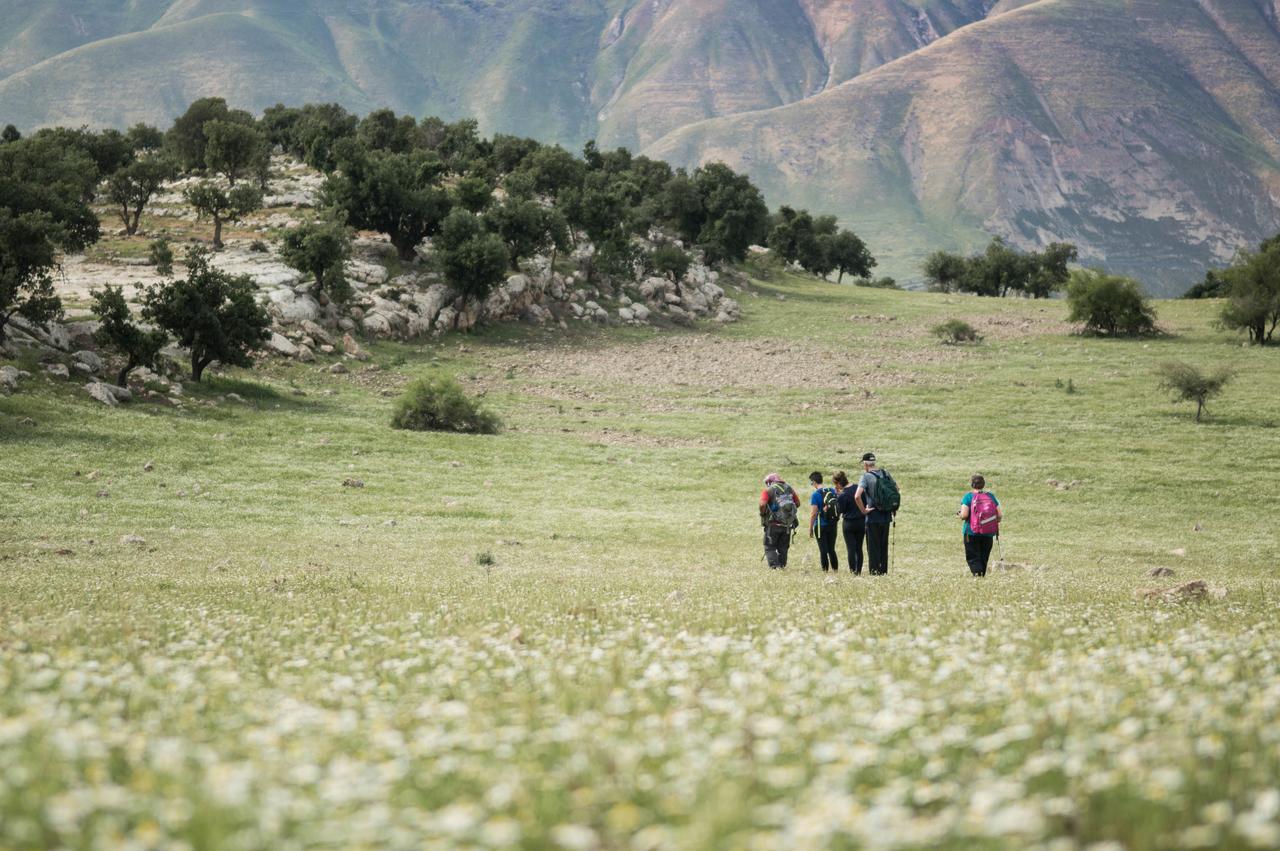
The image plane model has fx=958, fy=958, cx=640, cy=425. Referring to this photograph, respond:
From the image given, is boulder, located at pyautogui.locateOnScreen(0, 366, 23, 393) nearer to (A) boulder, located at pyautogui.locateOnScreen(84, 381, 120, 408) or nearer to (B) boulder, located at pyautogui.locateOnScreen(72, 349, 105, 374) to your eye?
(A) boulder, located at pyautogui.locateOnScreen(84, 381, 120, 408)

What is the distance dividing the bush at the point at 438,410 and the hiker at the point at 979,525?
95.0ft

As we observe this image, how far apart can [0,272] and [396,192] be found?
116 ft

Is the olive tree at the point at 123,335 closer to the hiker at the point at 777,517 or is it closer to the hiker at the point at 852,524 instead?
the hiker at the point at 777,517

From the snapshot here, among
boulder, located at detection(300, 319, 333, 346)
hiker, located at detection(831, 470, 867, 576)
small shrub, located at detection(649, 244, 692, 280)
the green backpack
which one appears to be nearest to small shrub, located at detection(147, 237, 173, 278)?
boulder, located at detection(300, 319, 333, 346)

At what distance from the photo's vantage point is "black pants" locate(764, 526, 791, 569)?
24094 millimetres

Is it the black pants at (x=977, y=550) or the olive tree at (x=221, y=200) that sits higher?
the olive tree at (x=221, y=200)

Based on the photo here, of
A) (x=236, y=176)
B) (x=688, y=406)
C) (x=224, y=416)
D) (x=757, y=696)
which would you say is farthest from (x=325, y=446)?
(x=236, y=176)

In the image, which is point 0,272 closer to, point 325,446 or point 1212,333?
point 325,446

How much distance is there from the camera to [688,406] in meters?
55.5

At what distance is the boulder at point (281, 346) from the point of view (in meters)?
54.5

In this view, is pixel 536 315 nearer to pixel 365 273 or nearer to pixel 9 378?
pixel 365 273

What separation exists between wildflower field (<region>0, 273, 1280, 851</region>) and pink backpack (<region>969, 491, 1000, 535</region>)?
4.90 ft

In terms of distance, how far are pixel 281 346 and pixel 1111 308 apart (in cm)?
6176

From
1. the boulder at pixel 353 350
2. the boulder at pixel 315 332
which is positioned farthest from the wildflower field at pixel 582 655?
the boulder at pixel 353 350
